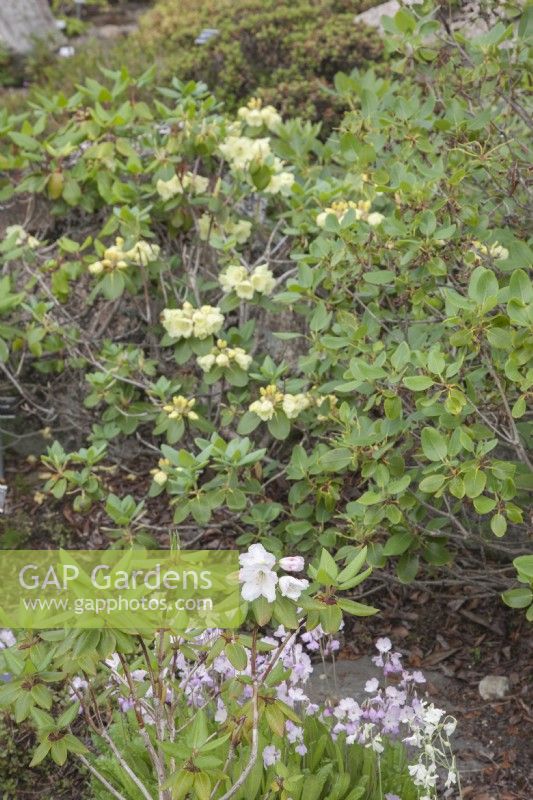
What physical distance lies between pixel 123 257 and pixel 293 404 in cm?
100

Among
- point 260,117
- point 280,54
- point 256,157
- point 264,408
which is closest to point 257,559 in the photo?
point 264,408

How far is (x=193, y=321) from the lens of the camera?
3.97 m

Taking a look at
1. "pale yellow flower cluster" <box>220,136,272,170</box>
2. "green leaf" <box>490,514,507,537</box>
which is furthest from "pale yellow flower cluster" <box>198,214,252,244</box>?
"green leaf" <box>490,514,507,537</box>

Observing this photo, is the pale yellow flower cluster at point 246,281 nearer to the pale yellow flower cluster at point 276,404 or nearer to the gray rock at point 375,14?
the pale yellow flower cluster at point 276,404

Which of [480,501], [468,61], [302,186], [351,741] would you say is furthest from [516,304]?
[302,186]

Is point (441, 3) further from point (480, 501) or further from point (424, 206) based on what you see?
point (480, 501)

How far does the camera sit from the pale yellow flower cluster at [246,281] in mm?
4047

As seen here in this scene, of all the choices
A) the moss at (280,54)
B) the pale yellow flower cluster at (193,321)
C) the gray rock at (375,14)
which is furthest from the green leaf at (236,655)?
the gray rock at (375,14)

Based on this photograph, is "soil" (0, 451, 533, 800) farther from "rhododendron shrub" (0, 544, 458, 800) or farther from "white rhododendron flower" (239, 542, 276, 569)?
"white rhododendron flower" (239, 542, 276, 569)

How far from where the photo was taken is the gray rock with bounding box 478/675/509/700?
3.58 m

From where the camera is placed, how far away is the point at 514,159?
11.4 ft

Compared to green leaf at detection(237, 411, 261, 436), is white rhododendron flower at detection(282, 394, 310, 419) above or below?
above

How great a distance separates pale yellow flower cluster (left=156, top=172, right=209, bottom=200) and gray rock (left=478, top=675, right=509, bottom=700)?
2221 mm

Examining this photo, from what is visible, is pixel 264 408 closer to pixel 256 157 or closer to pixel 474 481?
pixel 474 481
